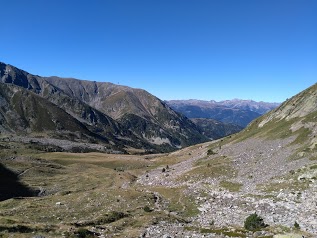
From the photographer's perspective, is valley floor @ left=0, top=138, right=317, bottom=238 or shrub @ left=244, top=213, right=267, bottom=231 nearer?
valley floor @ left=0, top=138, right=317, bottom=238

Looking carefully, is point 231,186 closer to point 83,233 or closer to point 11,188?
point 83,233

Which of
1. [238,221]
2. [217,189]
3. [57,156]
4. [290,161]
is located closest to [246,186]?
[217,189]

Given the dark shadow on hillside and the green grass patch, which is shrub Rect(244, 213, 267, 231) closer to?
the green grass patch

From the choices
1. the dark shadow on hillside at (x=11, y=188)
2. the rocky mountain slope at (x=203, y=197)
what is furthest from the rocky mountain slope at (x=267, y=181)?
the dark shadow on hillside at (x=11, y=188)

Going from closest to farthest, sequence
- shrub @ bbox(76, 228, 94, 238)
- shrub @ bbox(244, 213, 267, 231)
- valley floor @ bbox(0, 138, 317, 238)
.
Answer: shrub @ bbox(76, 228, 94, 238) → valley floor @ bbox(0, 138, 317, 238) → shrub @ bbox(244, 213, 267, 231)

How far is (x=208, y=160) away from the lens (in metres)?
97.6

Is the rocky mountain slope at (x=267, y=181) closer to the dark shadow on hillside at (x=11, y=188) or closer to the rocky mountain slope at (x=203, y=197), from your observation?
the rocky mountain slope at (x=203, y=197)

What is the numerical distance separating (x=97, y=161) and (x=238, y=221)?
114 meters

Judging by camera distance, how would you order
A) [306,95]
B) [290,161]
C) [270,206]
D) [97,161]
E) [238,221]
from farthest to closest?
[97,161], [306,95], [290,161], [270,206], [238,221]

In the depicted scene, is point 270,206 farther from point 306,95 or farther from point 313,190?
point 306,95

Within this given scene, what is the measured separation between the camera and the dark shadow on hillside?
88938 millimetres

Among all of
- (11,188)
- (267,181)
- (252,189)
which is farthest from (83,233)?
(11,188)

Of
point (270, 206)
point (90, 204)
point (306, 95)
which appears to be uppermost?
point (306, 95)

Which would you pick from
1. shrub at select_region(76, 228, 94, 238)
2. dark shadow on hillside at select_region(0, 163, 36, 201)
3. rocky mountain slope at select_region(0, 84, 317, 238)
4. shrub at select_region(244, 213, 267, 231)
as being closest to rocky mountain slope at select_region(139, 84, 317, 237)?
rocky mountain slope at select_region(0, 84, 317, 238)
